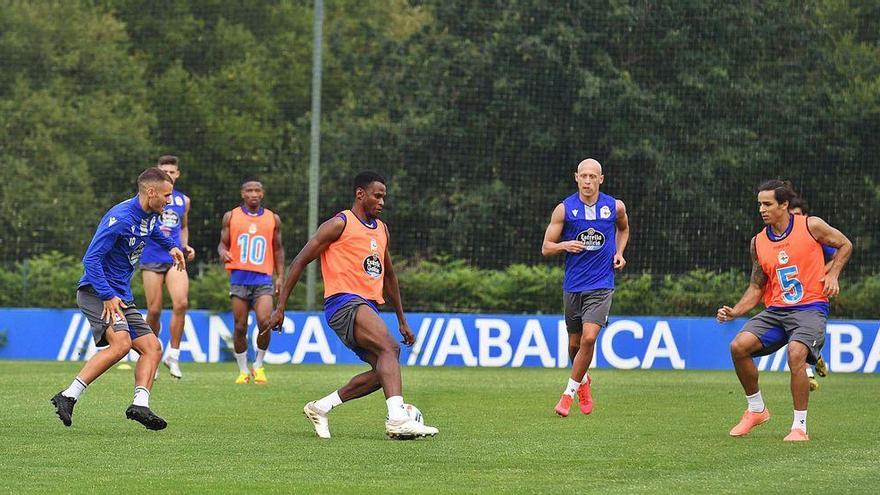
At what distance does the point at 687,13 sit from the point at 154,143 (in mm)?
16378

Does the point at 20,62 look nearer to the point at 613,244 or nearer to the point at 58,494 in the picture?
the point at 613,244

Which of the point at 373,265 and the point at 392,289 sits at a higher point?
the point at 373,265

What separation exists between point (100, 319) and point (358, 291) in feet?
6.54

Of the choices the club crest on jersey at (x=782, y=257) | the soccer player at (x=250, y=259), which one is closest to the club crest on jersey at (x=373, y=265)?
the club crest on jersey at (x=782, y=257)

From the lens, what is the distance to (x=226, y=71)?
45.5 meters

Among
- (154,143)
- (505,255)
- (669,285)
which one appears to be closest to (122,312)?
(669,285)

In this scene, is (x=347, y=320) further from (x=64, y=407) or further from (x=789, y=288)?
(x=789, y=288)

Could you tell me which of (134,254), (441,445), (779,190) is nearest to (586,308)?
(779,190)

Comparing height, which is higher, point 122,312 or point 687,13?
point 687,13

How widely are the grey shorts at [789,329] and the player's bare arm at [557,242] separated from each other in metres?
2.27

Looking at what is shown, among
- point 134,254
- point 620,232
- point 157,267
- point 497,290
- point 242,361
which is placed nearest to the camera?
point 134,254

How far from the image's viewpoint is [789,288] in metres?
10.8

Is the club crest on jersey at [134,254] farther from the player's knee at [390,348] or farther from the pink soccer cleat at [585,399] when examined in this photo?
the pink soccer cleat at [585,399]

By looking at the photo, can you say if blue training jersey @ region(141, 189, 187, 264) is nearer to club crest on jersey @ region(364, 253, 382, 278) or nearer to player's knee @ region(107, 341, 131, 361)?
player's knee @ region(107, 341, 131, 361)
